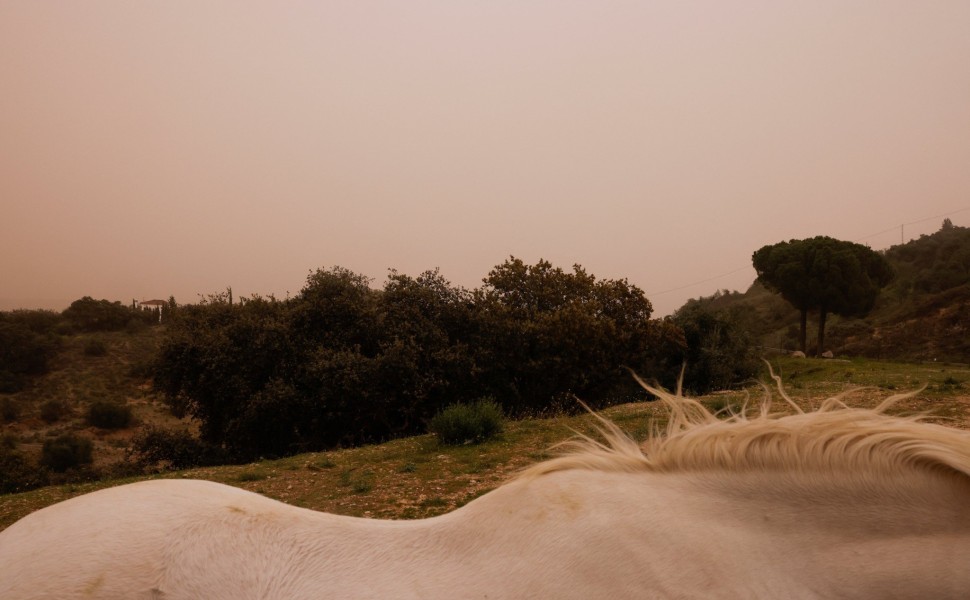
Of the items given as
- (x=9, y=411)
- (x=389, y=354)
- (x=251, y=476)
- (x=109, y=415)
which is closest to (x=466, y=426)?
(x=251, y=476)

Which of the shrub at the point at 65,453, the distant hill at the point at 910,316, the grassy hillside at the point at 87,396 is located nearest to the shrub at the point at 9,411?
the grassy hillside at the point at 87,396

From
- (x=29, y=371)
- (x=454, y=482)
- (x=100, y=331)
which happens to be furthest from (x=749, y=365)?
(x=100, y=331)

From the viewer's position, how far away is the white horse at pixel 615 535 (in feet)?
5.28

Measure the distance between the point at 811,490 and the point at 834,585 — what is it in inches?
11.0

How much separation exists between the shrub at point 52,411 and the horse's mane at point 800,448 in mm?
32827

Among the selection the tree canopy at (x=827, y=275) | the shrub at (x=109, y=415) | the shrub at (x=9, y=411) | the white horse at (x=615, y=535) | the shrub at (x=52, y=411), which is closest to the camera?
the white horse at (x=615, y=535)

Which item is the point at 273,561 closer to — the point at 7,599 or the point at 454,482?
the point at 7,599

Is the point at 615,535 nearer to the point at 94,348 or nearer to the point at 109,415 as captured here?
the point at 109,415

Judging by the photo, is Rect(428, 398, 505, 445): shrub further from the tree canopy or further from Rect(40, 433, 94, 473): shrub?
the tree canopy

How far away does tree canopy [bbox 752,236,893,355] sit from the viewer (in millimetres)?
33000

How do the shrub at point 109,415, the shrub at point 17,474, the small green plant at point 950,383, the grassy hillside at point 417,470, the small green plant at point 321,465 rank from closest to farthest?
the grassy hillside at point 417,470 → the small green plant at point 321,465 → the small green plant at point 950,383 → the shrub at point 17,474 → the shrub at point 109,415

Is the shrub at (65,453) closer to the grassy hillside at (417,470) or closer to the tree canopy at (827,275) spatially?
the grassy hillside at (417,470)

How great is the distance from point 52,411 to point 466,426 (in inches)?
1046

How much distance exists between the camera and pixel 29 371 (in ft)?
100.0
